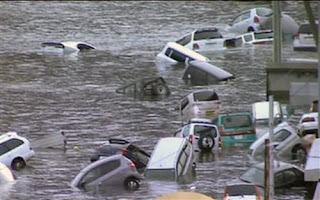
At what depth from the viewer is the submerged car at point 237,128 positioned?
1312 inches

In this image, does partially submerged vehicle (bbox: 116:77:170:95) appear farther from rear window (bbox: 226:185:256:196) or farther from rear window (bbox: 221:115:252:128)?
rear window (bbox: 226:185:256:196)

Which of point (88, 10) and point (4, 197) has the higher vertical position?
point (88, 10)

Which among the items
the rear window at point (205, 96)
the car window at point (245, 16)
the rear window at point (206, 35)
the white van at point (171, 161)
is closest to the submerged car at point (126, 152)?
the white van at point (171, 161)

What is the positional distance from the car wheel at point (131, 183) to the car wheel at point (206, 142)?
14.1 feet

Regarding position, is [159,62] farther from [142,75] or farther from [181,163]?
[181,163]

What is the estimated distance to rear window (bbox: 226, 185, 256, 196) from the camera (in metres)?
24.2

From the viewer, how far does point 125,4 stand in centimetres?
7112

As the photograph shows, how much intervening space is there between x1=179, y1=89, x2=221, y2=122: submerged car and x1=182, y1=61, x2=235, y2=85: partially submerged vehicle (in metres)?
5.66

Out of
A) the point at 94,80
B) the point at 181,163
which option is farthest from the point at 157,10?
the point at 181,163

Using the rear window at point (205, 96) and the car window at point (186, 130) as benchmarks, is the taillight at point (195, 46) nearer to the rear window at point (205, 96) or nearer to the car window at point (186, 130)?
the rear window at point (205, 96)

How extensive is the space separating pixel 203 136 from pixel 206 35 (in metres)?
22.2

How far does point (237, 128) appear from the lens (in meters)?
33.6

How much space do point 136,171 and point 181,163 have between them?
1.12m

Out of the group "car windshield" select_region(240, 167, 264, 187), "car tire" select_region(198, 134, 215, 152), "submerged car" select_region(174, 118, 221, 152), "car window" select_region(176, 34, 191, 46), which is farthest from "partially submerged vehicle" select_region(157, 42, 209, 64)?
"car windshield" select_region(240, 167, 264, 187)
